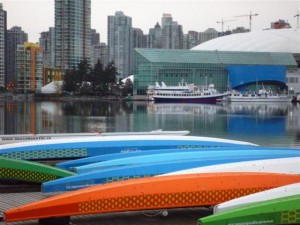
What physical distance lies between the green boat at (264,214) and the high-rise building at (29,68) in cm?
12842

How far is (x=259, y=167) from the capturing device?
10.4 metres

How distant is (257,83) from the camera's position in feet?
386

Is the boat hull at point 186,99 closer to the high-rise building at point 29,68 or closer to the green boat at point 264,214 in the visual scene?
the high-rise building at point 29,68

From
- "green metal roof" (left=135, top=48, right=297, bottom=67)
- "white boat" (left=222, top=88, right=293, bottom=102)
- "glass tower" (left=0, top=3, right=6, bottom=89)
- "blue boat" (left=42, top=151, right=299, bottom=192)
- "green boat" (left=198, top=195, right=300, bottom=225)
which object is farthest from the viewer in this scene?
"glass tower" (left=0, top=3, right=6, bottom=89)

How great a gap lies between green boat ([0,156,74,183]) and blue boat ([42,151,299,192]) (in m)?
1.35

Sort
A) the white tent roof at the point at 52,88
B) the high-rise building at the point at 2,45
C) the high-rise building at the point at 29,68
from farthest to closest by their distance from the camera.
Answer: the high-rise building at the point at 2,45
the high-rise building at the point at 29,68
the white tent roof at the point at 52,88

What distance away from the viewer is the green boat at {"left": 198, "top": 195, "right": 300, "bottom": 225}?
7.30 m

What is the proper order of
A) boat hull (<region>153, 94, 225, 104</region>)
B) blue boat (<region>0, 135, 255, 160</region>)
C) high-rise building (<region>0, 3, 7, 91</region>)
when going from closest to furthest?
blue boat (<region>0, 135, 255, 160</region>) < boat hull (<region>153, 94, 225, 104</region>) < high-rise building (<region>0, 3, 7, 91</region>)

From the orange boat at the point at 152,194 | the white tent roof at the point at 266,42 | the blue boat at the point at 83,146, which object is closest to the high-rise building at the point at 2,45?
the white tent roof at the point at 266,42

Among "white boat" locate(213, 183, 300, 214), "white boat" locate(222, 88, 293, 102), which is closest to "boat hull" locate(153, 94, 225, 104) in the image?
"white boat" locate(222, 88, 293, 102)

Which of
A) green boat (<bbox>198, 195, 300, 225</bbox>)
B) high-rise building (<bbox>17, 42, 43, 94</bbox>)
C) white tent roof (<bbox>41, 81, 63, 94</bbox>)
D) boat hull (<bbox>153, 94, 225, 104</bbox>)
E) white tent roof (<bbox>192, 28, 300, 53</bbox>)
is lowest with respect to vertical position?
green boat (<bbox>198, 195, 300, 225</bbox>)

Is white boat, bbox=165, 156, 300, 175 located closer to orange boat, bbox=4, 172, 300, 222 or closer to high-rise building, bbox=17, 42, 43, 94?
orange boat, bbox=4, 172, 300, 222

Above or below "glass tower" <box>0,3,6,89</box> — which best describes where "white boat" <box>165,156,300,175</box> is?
below

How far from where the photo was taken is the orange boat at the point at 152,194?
26.8ft
